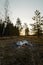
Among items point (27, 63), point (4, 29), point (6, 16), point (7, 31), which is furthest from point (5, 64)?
point (7, 31)

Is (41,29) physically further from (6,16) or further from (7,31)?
(6,16)

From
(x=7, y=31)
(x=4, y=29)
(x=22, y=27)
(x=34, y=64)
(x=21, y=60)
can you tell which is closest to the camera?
(x=34, y=64)

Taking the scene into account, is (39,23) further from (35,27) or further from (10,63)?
(10,63)

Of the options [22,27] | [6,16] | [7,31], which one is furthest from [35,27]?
[22,27]

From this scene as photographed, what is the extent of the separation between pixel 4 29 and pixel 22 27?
31843 millimetres

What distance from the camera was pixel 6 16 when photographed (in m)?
34.7

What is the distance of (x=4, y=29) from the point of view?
4375cm

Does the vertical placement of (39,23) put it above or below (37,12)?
below

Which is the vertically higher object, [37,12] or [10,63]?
[37,12]

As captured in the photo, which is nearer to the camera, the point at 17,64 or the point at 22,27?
the point at 17,64

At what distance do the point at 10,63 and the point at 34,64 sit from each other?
107 centimetres

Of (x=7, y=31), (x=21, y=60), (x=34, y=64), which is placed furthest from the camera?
(x=7, y=31)

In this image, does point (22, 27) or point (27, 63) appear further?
point (22, 27)

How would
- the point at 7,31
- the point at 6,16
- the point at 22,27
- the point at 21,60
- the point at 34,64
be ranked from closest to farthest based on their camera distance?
the point at 34,64 < the point at 21,60 < the point at 6,16 < the point at 7,31 < the point at 22,27
